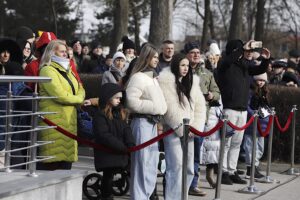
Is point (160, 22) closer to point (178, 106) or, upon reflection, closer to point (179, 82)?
point (179, 82)

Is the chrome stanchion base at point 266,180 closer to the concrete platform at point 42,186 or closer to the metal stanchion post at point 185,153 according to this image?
the metal stanchion post at point 185,153

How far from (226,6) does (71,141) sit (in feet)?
163

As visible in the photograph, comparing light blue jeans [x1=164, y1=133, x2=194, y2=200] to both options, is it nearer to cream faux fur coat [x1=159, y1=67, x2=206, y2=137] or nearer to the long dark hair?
cream faux fur coat [x1=159, y1=67, x2=206, y2=137]

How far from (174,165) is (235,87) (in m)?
2.77

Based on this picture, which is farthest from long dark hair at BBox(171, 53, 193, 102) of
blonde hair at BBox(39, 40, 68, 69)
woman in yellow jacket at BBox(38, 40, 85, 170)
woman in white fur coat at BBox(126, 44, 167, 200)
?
blonde hair at BBox(39, 40, 68, 69)

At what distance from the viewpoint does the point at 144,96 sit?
29.5 feet

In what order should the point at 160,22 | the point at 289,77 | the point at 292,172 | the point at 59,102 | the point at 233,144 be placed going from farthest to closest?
the point at 160,22 < the point at 289,77 < the point at 292,172 < the point at 233,144 < the point at 59,102

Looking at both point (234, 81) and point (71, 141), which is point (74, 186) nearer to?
point (71, 141)

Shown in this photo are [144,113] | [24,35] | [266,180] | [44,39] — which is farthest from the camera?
[266,180]

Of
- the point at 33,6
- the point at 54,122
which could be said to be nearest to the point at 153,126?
the point at 54,122

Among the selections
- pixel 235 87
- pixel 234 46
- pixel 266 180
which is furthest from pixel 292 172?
pixel 234 46

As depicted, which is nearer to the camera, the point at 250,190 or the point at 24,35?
the point at 24,35

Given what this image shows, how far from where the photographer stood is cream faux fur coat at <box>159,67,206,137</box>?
916cm

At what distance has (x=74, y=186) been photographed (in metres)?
7.95
